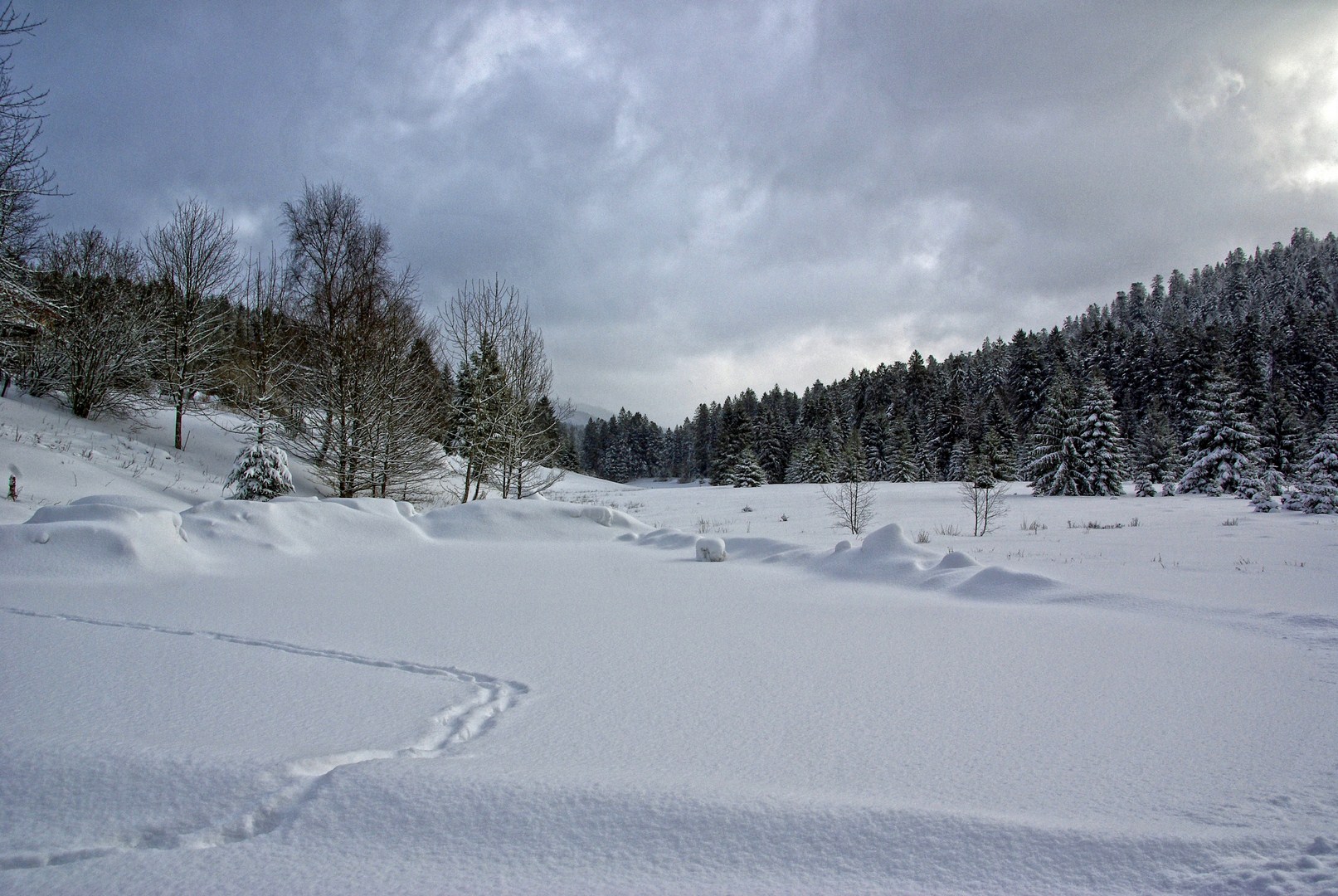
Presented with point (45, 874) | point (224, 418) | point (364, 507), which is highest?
point (224, 418)

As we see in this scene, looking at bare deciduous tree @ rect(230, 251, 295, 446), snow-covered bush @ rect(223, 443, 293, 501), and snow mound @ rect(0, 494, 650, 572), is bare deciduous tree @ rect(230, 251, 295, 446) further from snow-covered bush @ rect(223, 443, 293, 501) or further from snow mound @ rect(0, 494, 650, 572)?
snow mound @ rect(0, 494, 650, 572)

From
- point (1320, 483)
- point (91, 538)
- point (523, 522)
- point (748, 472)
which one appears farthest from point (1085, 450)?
point (91, 538)

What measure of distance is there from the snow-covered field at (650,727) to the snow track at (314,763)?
1 centimetres

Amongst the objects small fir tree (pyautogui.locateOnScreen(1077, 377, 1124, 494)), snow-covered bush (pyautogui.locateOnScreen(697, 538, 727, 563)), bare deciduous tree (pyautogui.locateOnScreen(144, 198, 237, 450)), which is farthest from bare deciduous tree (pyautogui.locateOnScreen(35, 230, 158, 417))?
small fir tree (pyautogui.locateOnScreen(1077, 377, 1124, 494))

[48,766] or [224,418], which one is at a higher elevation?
[224,418]

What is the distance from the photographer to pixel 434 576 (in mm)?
5543

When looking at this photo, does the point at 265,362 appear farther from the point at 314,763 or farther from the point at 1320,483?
the point at 1320,483

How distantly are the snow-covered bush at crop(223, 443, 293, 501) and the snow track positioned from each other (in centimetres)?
1193

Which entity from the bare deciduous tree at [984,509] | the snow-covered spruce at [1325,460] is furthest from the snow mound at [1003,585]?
the snow-covered spruce at [1325,460]

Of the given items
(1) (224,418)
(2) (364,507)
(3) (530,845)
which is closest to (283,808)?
(3) (530,845)

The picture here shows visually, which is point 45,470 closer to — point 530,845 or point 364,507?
point 364,507

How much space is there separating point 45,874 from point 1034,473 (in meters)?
29.7

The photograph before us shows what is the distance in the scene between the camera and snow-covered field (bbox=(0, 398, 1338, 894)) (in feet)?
4.79

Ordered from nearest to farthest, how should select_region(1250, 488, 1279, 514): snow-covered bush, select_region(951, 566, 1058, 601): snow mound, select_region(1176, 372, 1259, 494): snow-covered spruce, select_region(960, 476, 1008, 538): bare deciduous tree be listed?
1. select_region(951, 566, 1058, 601): snow mound
2. select_region(960, 476, 1008, 538): bare deciduous tree
3. select_region(1250, 488, 1279, 514): snow-covered bush
4. select_region(1176, 372, 1259, 494): snow-covered spruce
